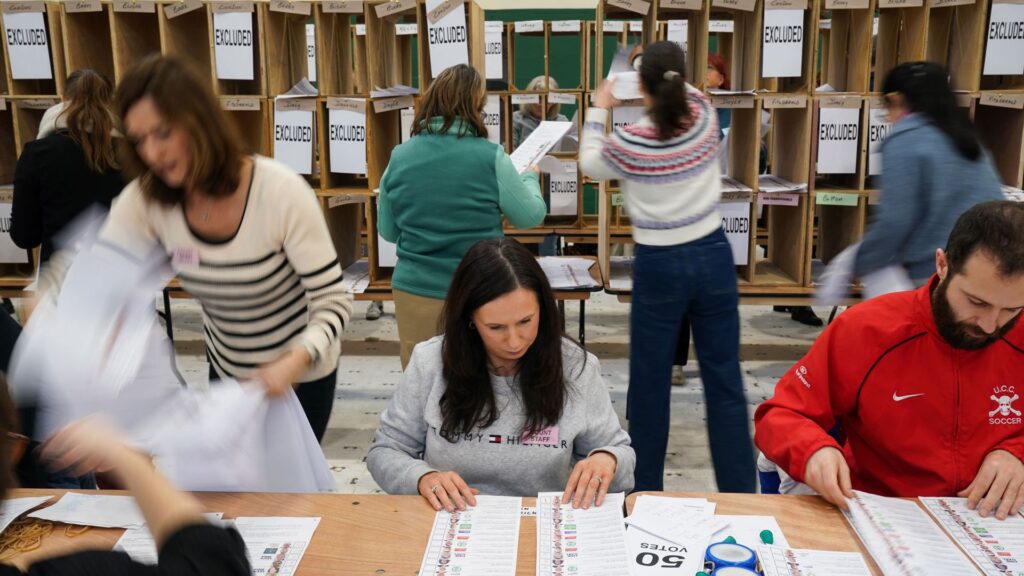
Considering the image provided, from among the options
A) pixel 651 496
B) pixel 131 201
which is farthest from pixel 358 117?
pixel 651 496

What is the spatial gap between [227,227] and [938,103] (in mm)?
2106

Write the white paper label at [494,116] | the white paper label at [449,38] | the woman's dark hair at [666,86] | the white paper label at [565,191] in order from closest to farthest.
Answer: the woman's dark hair at [666,86], the white paper label at [449,38], the white paper label at [494,116], the white paper label at [565,191]

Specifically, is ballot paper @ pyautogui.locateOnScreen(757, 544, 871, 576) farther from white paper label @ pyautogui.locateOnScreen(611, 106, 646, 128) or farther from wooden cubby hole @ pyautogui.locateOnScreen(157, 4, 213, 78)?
wooden cubby hole @ pyautogui.locateOnScreen(157, 4, 213, 78)

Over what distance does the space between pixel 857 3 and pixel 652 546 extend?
9.74ft

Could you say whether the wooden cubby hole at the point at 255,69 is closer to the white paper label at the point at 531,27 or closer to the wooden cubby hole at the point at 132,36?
the wooden cubby hole at the point at 132,36

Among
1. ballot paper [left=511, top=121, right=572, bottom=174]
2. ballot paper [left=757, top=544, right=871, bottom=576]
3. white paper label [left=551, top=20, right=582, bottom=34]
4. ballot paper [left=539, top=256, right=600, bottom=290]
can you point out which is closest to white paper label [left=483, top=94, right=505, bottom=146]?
ballot paper [left=539, top=256, right=600, bottom=290]

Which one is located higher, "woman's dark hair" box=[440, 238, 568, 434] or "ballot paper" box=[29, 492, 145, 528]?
"woman's dark hair" box=[440, 238, 568, 434]

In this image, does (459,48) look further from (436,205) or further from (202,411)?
(202,411)

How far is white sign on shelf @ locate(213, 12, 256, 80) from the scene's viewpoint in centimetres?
368

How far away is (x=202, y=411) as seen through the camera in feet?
5.04

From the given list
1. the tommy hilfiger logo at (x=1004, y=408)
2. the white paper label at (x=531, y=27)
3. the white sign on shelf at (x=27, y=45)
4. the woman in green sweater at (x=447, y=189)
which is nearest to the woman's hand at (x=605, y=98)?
the woman in green sweater at (x=447, y=189)

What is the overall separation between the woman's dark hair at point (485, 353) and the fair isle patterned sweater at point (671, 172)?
0.99m

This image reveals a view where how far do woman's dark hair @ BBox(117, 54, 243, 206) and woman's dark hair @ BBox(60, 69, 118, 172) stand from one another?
1.50 meters

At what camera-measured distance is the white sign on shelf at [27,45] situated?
3.96 metres
